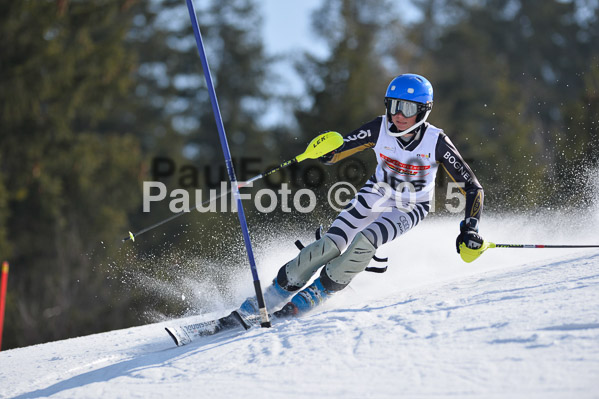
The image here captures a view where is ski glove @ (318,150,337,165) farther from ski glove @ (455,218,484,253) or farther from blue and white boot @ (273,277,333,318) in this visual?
ski glove @ (455,218,484,253)

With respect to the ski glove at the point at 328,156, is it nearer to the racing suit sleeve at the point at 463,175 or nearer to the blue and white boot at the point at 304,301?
the racing suit sleeve at the point at 463,175

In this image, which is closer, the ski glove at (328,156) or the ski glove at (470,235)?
the ski glove at (470,235)

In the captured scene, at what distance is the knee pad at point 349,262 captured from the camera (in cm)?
516

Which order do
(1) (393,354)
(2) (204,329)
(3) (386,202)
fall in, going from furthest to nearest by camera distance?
(3) (386,202), (2) (204,329), (1) (393,354)

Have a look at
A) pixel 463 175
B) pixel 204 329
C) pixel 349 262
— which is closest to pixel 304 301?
pixel 349 262

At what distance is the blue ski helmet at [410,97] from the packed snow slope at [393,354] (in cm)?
131

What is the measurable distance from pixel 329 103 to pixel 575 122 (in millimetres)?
7264

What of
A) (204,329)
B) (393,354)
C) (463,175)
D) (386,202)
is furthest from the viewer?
(386,202)

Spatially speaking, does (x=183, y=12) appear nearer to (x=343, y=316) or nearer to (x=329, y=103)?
(x=329, y=103)

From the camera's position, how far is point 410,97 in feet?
17.9

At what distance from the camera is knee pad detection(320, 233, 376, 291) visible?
5.16 meters

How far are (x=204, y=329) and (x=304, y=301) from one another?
2.41 feet

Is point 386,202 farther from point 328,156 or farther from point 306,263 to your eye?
point 306,263

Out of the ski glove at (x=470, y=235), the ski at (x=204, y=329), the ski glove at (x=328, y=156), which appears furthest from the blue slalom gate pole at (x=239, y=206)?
the ski glove at (x=470, y=235)
